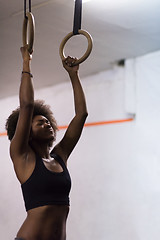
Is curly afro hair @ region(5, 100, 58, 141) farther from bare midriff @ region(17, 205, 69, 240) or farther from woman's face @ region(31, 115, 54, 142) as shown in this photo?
bare midriff @ region(17, 205, 69, 240)

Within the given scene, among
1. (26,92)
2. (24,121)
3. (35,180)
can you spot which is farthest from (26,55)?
(35,180)

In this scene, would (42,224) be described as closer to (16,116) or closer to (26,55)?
(16,116)

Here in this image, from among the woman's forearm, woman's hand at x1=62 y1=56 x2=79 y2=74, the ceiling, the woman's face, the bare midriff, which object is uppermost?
the ceiling

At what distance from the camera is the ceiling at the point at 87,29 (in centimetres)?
324

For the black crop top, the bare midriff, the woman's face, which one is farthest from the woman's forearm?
the bare midriff

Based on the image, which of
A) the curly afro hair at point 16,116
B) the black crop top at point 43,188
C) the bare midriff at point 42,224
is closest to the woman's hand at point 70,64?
the curly afro hair at point 16,116

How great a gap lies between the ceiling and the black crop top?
1731 millimetres

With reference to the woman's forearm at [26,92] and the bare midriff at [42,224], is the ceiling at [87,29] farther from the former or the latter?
the bare midriff at [42,224]

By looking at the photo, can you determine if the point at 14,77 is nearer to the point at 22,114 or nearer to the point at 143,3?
the point at 143,3

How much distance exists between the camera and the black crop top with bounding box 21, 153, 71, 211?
1.81 m

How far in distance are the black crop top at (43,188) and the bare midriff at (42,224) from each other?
0.03m

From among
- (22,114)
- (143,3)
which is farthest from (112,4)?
(22,114)

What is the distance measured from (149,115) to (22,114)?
2.39 meters

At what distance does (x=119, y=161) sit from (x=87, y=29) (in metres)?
1.38
